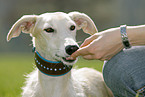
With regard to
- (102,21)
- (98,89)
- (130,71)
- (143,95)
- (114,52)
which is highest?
(114,52)

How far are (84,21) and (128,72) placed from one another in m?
1.28

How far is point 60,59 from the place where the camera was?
10.2 ft

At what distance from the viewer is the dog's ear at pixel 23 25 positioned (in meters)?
3.32

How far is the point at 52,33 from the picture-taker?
10.7 ft

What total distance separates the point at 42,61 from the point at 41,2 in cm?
3153

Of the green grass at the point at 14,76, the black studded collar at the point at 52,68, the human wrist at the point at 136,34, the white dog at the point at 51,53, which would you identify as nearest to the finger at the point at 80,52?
the white dog at the point at 51,53

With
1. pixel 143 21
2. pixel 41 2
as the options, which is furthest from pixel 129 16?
pixel 41 2

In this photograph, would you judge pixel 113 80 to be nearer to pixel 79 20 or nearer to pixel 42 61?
pixel 42 61

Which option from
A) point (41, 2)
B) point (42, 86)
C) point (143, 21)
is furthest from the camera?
point (41, 2)

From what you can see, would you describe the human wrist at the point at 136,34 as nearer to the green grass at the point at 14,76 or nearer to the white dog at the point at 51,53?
the white dog at the point at 51,53

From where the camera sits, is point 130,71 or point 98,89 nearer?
point 130,71

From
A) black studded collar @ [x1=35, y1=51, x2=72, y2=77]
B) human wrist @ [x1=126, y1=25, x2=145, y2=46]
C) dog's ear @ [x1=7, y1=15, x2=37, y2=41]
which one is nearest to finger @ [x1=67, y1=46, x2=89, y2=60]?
black studded collar @ [x1=35, y1=51, x2=72, y2=77]

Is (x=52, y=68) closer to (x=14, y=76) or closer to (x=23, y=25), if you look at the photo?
(x=23, y=25)

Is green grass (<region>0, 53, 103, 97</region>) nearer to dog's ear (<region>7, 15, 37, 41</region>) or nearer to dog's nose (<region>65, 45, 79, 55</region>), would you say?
dog's ear (<region>7, 15, 37, 41</region>)
